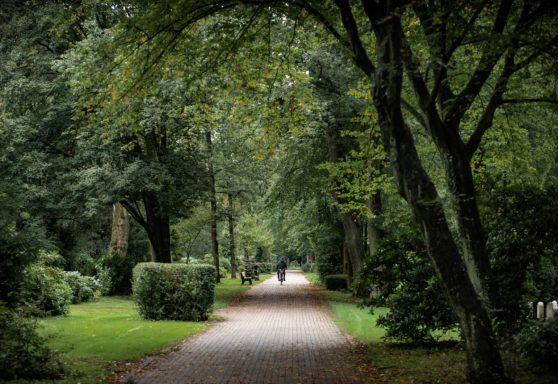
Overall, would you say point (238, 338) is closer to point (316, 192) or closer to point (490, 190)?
point (490, 190)

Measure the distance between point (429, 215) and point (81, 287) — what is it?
66.8 feet

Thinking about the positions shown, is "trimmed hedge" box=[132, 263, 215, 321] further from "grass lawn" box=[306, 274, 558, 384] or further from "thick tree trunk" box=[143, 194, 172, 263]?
"thick tree trunk" box=[143, 194, 172, 263]


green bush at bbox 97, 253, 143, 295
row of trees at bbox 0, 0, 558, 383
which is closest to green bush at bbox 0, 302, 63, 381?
row of trees at bbox 0, 0, 558, 383

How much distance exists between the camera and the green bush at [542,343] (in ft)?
26.1

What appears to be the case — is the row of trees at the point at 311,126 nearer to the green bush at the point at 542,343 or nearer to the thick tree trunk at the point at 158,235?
the thick tree trunk at the point at 158,235

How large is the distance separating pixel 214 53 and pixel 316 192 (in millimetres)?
14827

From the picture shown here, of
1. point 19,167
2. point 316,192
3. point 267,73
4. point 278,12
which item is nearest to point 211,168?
point 316,192

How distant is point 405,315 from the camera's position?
11.6 m

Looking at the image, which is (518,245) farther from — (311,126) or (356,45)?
(311,126)

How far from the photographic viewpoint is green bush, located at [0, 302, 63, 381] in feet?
26.4

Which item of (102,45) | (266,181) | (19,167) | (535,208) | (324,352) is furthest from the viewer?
(266,181)

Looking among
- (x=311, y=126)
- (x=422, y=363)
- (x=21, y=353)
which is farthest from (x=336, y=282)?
(x=21, y=353)

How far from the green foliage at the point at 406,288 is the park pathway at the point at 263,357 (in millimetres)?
1277

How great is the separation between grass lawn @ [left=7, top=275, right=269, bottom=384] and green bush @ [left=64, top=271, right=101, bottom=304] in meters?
3.12
